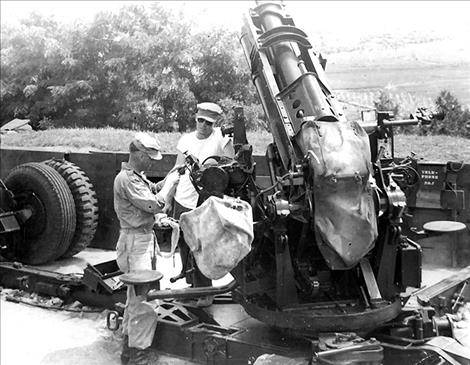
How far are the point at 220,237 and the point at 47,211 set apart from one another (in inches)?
169

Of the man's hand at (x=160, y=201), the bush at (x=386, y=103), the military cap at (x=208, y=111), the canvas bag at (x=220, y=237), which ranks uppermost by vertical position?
the bush at (x=386, y=103)

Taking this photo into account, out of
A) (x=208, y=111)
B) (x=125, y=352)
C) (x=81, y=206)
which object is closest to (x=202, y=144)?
(x=208, y=111)

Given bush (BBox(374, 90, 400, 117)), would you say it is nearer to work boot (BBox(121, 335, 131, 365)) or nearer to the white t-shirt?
the white t-shirt

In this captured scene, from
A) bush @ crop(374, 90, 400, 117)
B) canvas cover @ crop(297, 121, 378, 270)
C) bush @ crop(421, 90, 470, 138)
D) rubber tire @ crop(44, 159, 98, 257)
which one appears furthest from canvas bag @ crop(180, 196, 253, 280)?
bush @ crop(374, 90, 400, 117)

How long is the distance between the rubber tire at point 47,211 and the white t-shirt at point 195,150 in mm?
2097

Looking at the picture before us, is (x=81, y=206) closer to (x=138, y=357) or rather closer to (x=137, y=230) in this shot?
(x=137, y=230)

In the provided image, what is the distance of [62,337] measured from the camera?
18.8ft

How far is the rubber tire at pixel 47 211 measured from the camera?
7.36 m

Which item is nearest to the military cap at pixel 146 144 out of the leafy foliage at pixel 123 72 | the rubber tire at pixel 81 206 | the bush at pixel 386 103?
the rubber tire at pixel 81 206

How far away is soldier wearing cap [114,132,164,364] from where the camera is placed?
489 cm

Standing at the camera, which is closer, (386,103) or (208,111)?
(208,111)

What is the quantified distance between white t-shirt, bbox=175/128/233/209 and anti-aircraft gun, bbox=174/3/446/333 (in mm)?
875

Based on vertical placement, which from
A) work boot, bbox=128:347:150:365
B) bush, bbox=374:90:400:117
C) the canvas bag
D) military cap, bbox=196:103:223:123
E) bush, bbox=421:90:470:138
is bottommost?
work boot, bbox=128:347:150:365

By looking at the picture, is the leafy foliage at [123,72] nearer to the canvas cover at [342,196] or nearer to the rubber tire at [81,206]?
the rubber tire at [81,206]
